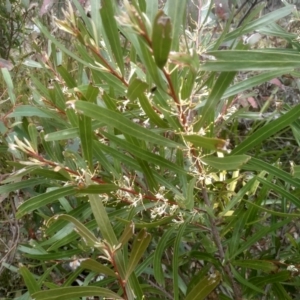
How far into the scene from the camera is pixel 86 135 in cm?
78

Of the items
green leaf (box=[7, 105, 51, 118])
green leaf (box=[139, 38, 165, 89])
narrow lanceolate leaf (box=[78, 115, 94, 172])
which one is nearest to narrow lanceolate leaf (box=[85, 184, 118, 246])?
narrow lanceolate leaf (box=[78, 115, 94, 172])

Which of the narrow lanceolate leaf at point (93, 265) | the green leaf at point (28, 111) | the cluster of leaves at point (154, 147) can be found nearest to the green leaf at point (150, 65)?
the cluster of leaves at point (154, 147)

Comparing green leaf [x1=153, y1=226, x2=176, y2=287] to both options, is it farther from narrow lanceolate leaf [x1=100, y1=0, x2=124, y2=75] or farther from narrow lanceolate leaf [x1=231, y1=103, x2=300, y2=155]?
narrow lanceolate leaf [x1=100, y1=0, x2=124, y2=75]

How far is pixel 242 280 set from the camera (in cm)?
96

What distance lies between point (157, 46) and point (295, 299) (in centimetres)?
85

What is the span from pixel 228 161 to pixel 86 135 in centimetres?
24

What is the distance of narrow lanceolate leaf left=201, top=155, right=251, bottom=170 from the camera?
649 mm

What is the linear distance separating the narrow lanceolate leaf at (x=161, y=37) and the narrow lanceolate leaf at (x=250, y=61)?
0.38ft

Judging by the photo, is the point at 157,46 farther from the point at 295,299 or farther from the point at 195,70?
the point at 295,299

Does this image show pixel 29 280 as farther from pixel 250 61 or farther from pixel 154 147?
pixel 250 61

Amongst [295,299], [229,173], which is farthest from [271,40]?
[295,299]

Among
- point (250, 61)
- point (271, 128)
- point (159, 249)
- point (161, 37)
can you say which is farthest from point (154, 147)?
point (161, 37)

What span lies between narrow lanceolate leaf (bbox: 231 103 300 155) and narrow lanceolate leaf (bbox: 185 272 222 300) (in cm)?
21

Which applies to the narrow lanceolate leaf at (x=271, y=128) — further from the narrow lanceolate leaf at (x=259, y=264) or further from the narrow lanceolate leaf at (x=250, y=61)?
the narrow lanceolate leaf at (x=259, y=264)
